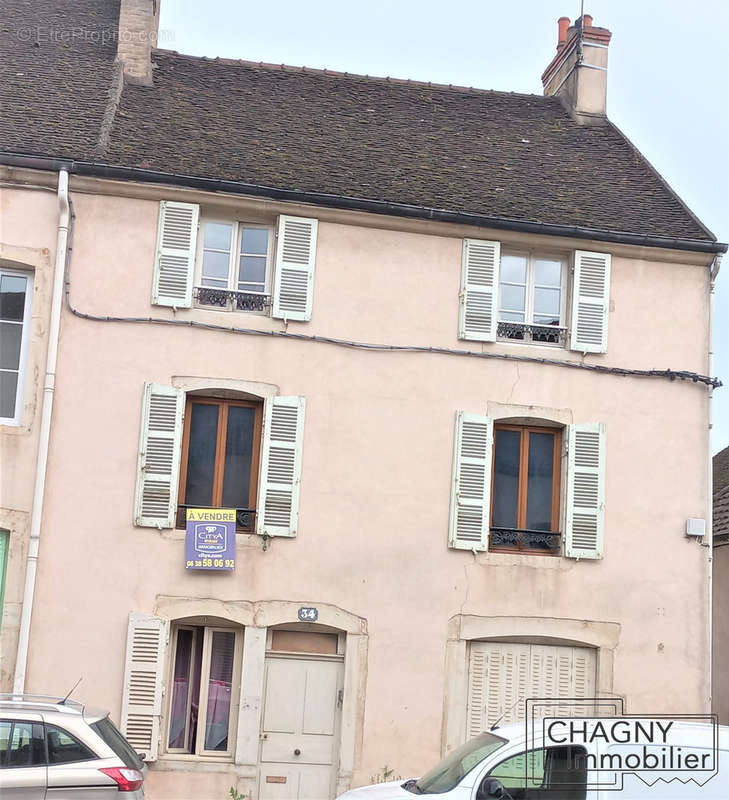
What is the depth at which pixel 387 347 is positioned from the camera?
1441cm

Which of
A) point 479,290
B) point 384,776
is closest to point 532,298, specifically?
point 479,290

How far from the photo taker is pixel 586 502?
14.5 metres

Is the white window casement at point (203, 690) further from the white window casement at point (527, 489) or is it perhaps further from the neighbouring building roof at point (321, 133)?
the neighbouring building roof at point (321, 133)

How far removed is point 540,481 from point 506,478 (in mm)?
442

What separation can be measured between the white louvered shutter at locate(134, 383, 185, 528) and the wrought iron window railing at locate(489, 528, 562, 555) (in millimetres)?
3948

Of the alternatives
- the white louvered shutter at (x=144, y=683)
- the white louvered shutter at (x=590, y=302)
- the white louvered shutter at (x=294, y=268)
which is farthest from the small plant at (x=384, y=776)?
the white louvered shutter at (x=590, y=302)

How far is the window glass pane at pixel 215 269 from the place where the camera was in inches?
570

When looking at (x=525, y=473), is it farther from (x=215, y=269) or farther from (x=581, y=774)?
(x=581, y=774)

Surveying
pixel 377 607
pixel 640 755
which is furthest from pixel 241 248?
pixel 640 755

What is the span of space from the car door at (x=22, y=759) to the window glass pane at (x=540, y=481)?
718 cm

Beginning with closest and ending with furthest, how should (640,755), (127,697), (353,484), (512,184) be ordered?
(640,755) → (127,697) → (353,484) → (512,184)

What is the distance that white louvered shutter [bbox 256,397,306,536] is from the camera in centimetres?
1384

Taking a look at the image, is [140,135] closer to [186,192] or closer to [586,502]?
[186,192]

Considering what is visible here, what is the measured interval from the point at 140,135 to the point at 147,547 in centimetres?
523
